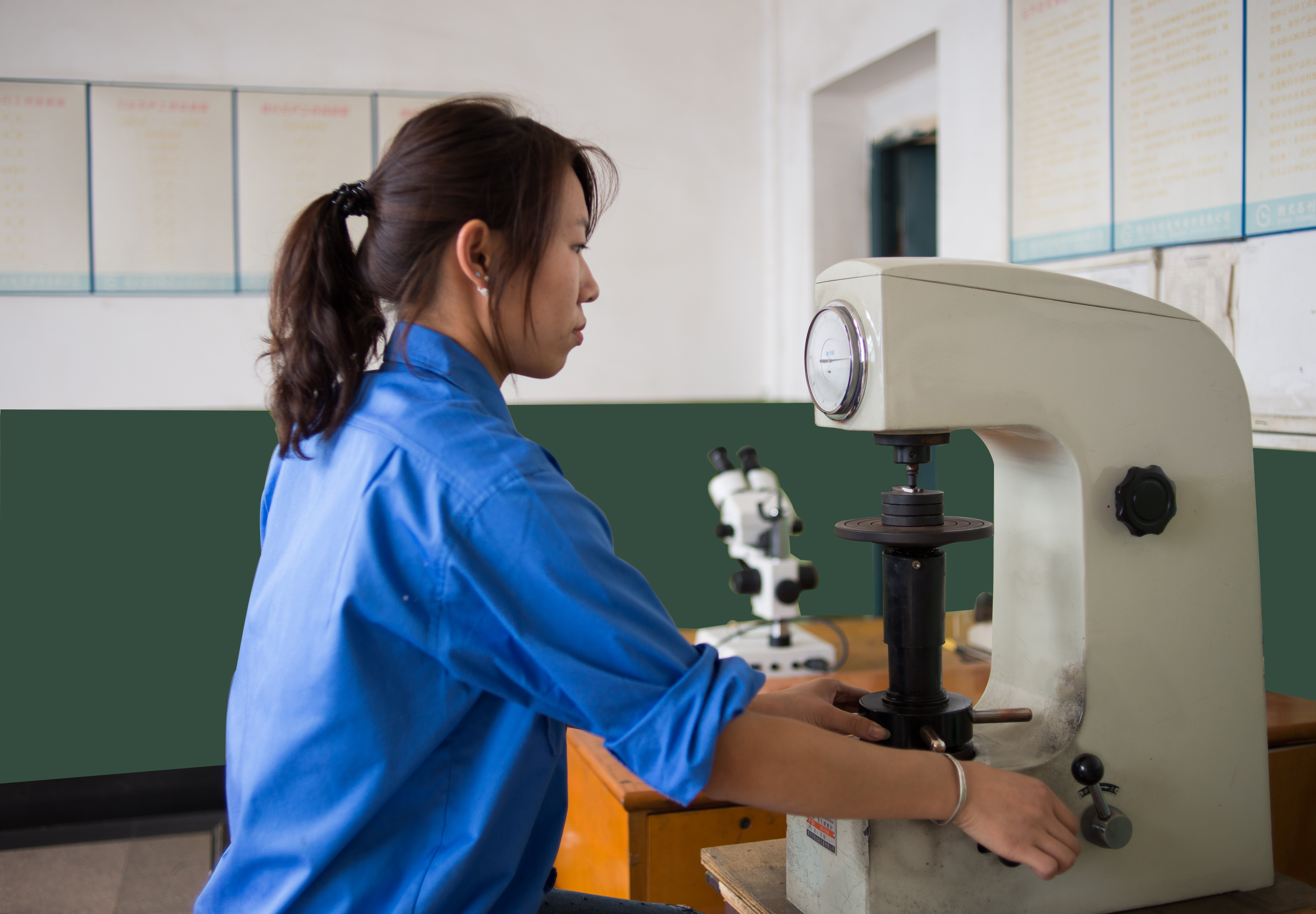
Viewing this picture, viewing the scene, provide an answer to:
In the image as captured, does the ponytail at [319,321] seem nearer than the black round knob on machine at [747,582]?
Yes

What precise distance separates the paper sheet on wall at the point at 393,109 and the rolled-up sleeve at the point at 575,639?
2.36 m

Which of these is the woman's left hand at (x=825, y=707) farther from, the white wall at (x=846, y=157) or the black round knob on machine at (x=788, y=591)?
the white wall at (x=846, y=157)

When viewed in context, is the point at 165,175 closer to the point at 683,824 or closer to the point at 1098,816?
the point at 683,824

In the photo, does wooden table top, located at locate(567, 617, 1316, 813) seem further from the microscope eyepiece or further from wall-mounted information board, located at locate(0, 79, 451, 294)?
wall-mounted information board, located at locate(0, 79, 451, 294)

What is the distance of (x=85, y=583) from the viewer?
9.10 feet

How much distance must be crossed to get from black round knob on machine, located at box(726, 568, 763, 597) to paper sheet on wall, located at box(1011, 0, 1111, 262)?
0.88 m

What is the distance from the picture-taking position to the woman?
2.68ft

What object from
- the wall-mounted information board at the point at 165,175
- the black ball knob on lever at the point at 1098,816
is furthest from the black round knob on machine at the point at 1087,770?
the wall-mounted information board at the point at 165,175

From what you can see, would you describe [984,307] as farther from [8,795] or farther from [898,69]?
[8,795]

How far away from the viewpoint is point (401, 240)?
0.98m

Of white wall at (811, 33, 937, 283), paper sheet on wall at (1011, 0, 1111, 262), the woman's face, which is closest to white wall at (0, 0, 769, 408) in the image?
white wall at (811, 33, 937, 283)

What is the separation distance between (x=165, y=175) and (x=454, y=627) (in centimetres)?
245

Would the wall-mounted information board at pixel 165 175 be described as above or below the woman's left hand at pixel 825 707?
above

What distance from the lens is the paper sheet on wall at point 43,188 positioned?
2.69 m
